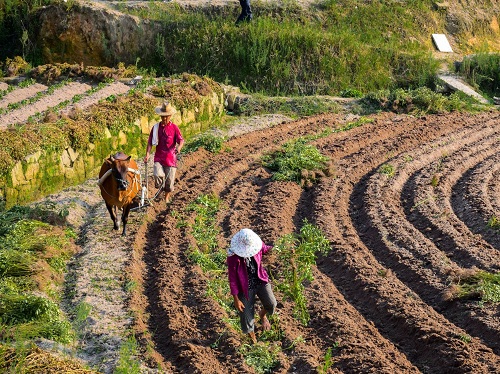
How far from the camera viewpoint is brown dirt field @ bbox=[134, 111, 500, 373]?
28.6 feet

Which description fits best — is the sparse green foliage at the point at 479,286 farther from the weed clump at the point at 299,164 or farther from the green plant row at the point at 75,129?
the green plant row at the point at 75,129

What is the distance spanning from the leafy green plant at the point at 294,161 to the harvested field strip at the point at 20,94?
16.9 feet

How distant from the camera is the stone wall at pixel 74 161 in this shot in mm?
12859

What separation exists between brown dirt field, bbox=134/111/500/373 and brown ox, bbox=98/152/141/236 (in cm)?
47

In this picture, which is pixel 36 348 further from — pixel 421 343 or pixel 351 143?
pixel 351 143

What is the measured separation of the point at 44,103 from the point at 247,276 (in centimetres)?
874

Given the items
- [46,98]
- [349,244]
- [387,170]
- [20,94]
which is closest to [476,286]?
[349,244]

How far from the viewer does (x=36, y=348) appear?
27.5ft

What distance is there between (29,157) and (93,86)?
475 cm

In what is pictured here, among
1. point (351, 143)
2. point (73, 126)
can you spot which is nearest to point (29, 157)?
point (73, 126)

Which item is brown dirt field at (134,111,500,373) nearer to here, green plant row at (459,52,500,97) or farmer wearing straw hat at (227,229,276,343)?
farmer wearing straw hat at (227,229,276,343)

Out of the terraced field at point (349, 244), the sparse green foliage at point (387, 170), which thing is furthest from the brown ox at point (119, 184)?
the sparse green foliage at point (387, 170)

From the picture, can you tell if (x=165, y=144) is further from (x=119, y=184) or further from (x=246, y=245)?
(x=246, y=245)

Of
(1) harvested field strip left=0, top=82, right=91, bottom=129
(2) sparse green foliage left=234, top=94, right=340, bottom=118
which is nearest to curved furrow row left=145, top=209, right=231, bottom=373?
(1) harvested field strip left=0, top=82, right=91, bottom=129
